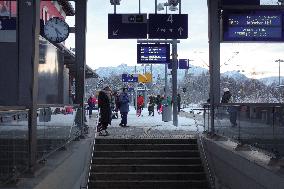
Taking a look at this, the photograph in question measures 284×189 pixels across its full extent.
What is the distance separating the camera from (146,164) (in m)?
Answer: 13.2

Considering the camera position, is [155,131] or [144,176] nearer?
[144,176]

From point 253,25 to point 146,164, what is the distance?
528 cm

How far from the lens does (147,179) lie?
12484 millimetres

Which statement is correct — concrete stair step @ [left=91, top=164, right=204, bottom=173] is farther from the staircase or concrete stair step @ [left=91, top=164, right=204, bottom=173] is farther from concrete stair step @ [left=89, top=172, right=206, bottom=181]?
concrete stair step @ [left=89, top=172, right=206, bottom=181]

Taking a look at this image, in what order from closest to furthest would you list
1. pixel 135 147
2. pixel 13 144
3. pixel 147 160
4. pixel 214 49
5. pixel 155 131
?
pixel 13 144 → pixel 147 160 → pixel 135 147 → pixel 214 49 → pixel 155 131

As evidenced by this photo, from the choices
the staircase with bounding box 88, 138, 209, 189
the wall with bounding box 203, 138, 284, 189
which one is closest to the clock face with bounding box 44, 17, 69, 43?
the staircase with bounding box 88, 138, 209, 189

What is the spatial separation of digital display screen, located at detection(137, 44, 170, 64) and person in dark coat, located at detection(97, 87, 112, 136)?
892 centimetres

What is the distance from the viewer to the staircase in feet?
39.8

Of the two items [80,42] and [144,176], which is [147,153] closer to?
[144,176]

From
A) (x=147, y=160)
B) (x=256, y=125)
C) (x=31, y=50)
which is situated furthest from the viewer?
(x=147, y=160)

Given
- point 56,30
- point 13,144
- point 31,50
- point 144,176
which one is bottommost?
point 144,176

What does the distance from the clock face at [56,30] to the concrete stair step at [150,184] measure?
17.1 ft

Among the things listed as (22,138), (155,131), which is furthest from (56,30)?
(22,138)

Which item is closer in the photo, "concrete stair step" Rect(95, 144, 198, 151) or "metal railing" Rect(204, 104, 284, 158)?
"metal railing" Rect(204, 104, 284, 158)
